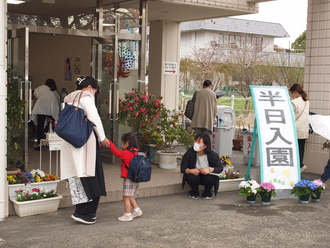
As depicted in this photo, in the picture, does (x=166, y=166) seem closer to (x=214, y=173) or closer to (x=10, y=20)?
(x=214, y=173)

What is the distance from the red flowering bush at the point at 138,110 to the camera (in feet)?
23.8

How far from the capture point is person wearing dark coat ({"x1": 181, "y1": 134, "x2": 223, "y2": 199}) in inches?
217

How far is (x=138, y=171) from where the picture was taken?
14.4ft

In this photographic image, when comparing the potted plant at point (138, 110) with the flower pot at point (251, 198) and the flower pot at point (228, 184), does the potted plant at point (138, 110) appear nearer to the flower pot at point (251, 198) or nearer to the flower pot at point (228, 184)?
the flower pot at point (228, 184)

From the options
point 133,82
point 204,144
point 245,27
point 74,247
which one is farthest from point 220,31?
point 74,247

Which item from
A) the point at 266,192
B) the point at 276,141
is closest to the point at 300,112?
the point at 276,141

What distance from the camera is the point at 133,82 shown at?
25.4ft

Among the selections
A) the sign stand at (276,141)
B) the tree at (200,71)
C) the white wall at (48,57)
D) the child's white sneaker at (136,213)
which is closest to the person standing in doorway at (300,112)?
the sign stand at (276,141)

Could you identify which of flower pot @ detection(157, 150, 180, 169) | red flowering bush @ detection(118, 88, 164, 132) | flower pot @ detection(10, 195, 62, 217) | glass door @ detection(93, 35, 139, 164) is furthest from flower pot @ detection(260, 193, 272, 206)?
glass door @ detection(93, 35, 139, 164)

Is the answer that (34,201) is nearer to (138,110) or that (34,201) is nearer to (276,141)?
(138,110)

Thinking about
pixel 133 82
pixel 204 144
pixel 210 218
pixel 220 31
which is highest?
pixel 220 31

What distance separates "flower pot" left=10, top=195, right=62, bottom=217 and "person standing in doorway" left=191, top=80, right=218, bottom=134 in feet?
12.8

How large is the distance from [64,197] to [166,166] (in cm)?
238

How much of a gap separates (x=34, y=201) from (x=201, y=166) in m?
2.23
